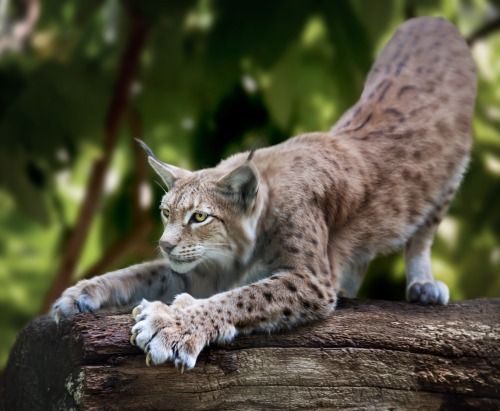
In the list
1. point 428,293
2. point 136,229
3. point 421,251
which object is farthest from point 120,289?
point 136,229

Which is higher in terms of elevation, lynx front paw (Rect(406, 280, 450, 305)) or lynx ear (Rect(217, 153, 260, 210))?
lynx ear (Rect(217, 153, 260, 210))

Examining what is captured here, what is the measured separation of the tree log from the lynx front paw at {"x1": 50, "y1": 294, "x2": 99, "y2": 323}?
67 millimetres

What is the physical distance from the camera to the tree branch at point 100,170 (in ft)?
24.1

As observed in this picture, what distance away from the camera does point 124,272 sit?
443cm

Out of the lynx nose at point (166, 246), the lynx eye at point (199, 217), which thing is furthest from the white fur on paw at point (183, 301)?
the lynx eye at point (199, 217)

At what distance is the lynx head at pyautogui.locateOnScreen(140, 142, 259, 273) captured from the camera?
399 centimetres

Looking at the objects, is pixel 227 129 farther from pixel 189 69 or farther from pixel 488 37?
pixel 488 37

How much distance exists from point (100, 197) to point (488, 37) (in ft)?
12.5

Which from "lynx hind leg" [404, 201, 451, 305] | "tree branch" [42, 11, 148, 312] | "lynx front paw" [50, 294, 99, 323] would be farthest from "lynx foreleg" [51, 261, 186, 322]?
"tree branch" [42, 11, 148, 312]

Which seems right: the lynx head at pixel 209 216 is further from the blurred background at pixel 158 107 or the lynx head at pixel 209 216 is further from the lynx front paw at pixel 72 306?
the blurred background at pixel 158 107

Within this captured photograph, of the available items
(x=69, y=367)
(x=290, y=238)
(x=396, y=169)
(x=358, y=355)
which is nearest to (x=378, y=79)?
(x=396, y=169)

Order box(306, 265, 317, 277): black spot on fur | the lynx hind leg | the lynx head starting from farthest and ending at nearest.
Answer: the lynx hind leg
box(306, 265, 317, 277): black spot on fur
the lynx head

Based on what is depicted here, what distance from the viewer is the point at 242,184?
4.10 metres

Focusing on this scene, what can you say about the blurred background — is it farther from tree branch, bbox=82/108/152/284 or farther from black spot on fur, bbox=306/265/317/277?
black spot on fur, bbox=306/265/317/277
